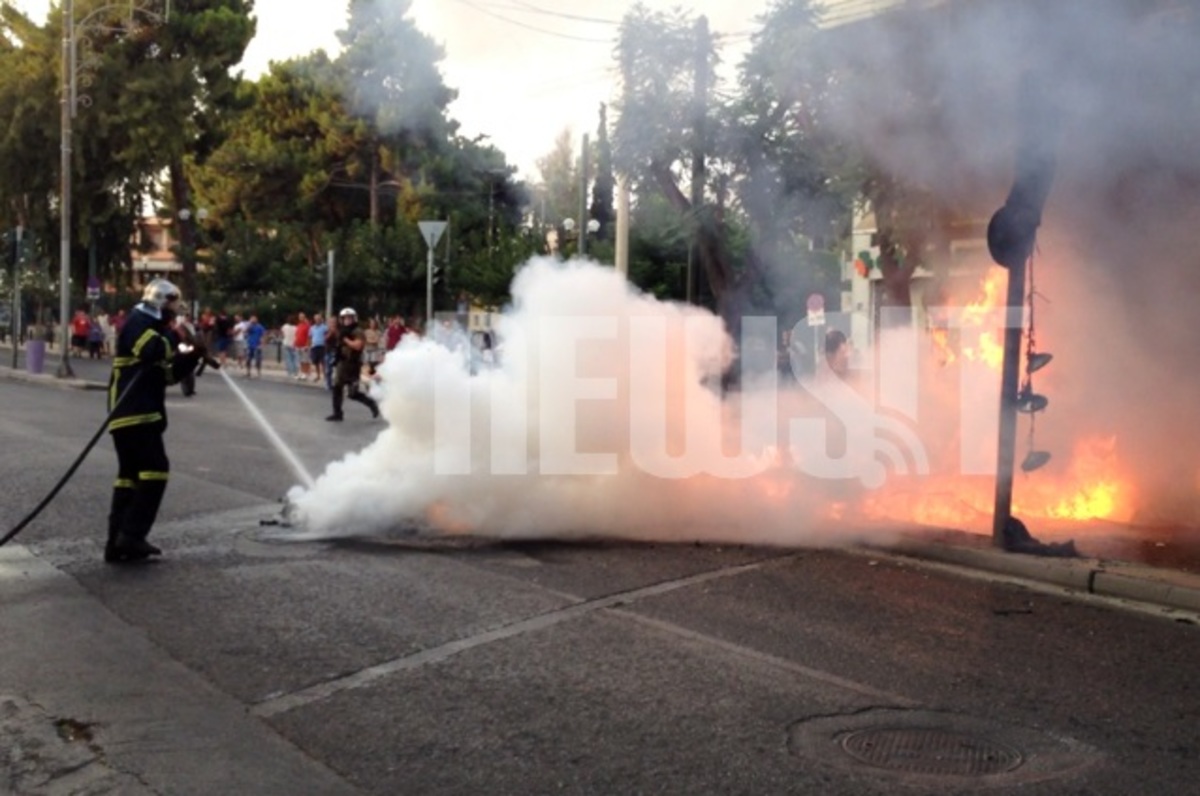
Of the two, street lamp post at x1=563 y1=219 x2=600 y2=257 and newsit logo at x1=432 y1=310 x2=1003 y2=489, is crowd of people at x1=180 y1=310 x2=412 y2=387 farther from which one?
newsit logo at x1=432 y1=310 x2=1003 y2=489

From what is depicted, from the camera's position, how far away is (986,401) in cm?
1016

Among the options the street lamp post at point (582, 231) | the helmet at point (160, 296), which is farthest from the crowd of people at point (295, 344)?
the helmet at point (160, 296)

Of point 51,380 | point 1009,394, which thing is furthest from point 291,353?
point 1009,394

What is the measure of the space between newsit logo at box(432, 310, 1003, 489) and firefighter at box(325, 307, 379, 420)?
8470 mm

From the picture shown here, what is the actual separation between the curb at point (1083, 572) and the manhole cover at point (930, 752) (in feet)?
10.0

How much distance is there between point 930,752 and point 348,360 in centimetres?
1357

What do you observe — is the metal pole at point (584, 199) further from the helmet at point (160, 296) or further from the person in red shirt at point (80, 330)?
the person in red shirt at point (80, 330)

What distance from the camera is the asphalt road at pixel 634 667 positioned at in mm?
4363

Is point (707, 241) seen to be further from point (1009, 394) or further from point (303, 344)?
point (303, 344)

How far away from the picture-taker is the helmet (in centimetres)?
773

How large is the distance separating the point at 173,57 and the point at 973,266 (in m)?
36.8

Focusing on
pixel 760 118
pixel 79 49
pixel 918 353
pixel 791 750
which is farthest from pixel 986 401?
pixel 79 49

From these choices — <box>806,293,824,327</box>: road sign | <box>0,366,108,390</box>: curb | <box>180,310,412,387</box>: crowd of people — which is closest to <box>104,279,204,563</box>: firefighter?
<box>806,293,824,327</box>: road sign

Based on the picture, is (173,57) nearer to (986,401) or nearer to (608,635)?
(986,401)
